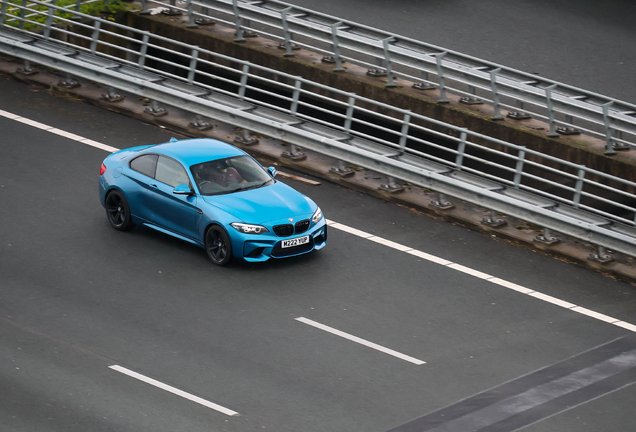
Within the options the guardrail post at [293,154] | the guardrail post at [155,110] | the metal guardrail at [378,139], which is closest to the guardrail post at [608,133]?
the metal guardrail at [378,139]

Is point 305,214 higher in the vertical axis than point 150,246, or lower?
higher

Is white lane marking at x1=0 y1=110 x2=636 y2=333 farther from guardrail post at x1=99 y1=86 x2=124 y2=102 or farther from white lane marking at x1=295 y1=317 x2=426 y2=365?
guardrail post at x1=99 y1=86 x2=124 y2=102

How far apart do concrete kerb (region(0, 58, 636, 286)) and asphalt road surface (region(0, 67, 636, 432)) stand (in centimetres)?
24

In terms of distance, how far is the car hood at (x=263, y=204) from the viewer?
14.7 metres

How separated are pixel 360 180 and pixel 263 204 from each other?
3.72m

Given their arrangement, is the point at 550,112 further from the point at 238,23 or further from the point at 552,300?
the point at 238,23

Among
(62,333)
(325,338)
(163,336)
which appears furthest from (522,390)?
(62,333)

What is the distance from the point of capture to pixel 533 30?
1020 inches

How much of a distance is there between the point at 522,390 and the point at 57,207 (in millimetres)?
8049

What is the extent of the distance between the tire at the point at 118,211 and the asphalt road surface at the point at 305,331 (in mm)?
156

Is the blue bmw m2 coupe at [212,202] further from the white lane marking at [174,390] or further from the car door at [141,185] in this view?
the white lane marking at [174,390]

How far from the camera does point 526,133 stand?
18.7 metres

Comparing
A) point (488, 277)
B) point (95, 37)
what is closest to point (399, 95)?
point (488, 277)

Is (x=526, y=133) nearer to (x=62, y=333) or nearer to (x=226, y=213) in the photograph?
(x=226, y=213)
